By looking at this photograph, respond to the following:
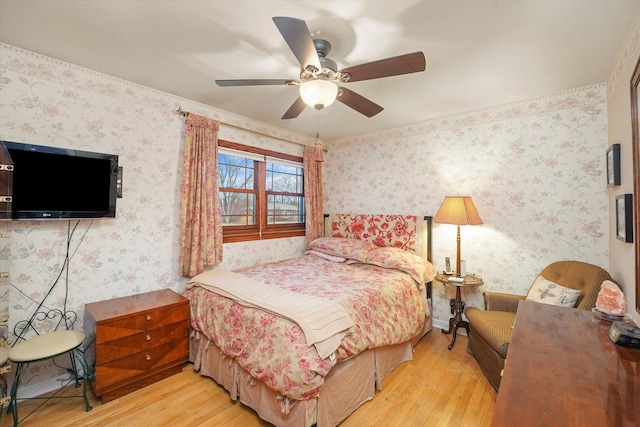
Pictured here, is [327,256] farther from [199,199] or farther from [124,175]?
[124,175]

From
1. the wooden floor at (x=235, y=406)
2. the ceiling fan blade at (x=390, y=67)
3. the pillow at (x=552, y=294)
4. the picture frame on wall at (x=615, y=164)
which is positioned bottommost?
the wooden floor at (x=235, y=406)

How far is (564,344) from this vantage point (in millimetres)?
1118

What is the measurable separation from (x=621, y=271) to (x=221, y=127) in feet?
12.5

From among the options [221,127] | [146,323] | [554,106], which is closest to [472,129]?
[554,106]

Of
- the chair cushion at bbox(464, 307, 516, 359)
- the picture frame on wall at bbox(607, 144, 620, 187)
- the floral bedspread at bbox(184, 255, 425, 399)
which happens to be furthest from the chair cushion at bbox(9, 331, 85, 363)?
the picture frame on wall at bbox(607, 144, 620, 187)

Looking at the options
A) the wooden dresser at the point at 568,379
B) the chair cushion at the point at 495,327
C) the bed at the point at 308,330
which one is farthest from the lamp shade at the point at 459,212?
the wooden dresser at the point at 568,379

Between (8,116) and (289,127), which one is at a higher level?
(289,127)

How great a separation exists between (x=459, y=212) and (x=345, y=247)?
1.35m

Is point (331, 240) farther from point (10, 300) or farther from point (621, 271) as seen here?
point (10, 300)

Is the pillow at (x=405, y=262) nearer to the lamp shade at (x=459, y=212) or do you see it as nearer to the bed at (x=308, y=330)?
the bed at (x=308, y=330)

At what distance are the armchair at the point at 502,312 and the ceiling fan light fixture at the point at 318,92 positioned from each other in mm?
2003

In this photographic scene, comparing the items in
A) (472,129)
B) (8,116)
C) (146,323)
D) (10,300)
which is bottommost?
(146,323)

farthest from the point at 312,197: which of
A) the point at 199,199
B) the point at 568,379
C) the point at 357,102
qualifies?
the point at 568,379

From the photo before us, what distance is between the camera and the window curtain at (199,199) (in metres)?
2.81
